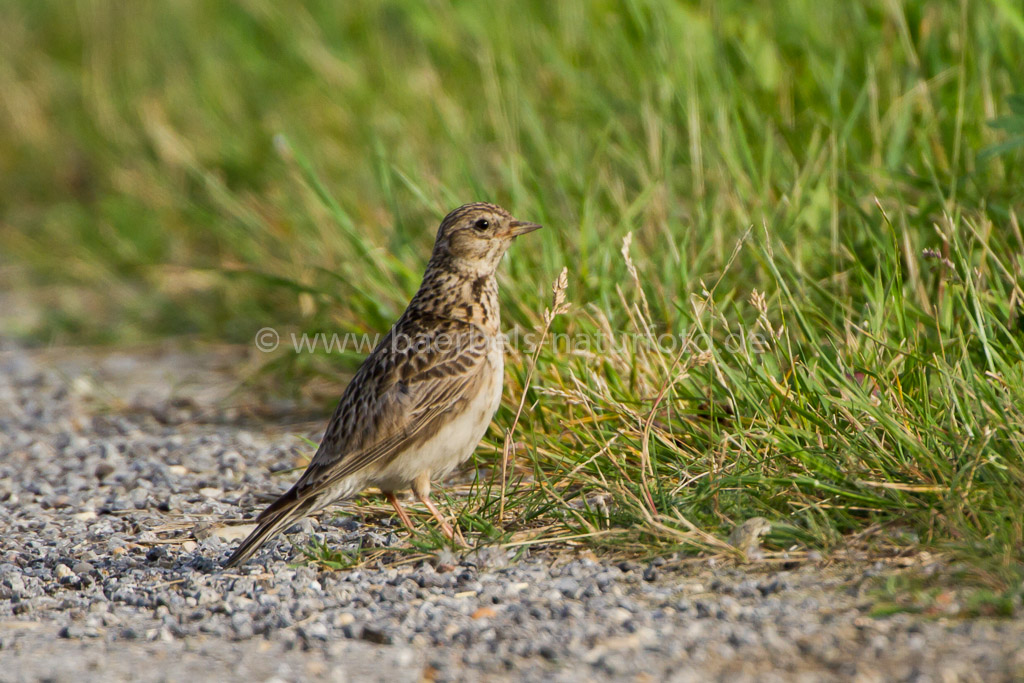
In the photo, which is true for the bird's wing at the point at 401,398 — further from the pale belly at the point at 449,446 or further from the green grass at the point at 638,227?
the green grass at the point at 638,227

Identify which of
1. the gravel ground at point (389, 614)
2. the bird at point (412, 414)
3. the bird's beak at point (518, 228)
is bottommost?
the gravel ground at point (389, 614)

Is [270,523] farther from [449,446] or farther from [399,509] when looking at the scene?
[449,446]

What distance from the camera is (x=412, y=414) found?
4.49 metres

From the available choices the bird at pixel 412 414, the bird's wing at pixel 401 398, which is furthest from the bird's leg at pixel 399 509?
the bird's wing at pixel 401 398

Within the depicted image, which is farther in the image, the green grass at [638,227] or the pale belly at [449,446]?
the pale belly at [449,446]

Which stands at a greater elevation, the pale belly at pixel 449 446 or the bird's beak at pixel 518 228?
the bird's beak at pixel 518 228

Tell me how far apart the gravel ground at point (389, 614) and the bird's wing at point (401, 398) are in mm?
299

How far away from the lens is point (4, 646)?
11.7 ft

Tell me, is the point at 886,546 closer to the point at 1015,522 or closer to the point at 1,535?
the point at 1015,522

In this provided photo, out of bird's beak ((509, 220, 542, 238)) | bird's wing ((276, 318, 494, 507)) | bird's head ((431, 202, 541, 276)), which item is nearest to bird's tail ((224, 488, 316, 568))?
bird's wing ((276, 318, 494, 507))

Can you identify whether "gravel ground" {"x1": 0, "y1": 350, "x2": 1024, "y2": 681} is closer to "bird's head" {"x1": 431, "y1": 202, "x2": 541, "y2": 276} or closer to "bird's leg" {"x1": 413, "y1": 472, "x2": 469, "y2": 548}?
"bird's leg" {"x1": 413, "y1": 472, "x2": 469, "y2": 548}

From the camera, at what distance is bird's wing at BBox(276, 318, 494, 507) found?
4402mm

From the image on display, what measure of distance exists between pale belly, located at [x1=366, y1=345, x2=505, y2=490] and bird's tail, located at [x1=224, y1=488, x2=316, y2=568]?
0.38m

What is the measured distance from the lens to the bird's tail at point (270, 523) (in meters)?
4.05
